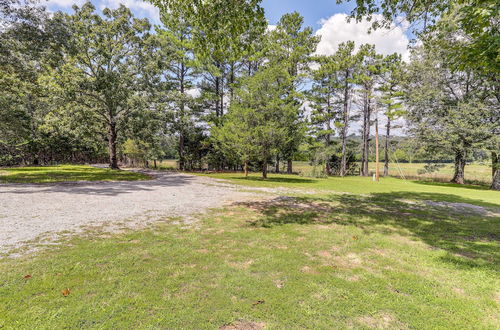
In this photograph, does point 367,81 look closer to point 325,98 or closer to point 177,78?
point 325,98

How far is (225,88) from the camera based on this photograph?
103ft

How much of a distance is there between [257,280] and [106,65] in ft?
88.4

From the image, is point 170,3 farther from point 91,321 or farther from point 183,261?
point 91,321

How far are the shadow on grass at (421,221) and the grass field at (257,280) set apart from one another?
67 millimetres

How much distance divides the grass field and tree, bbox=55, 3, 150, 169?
19.0m

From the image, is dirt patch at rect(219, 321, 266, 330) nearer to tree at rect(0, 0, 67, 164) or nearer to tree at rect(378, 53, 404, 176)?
tree at rect(0, 0, 67, 164)

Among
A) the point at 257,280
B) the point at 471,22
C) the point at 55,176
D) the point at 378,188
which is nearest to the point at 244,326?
the point at 257,280

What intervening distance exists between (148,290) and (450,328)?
3.84m

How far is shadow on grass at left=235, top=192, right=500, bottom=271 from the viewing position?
4850 mm

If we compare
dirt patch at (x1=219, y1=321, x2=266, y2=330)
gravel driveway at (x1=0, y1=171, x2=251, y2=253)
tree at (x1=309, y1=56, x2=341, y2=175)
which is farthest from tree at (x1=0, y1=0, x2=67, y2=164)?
tree at (x1=309, y1=56, x2=341, y2=175)

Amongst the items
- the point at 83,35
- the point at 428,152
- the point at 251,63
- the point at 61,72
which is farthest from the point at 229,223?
the point at 251,63

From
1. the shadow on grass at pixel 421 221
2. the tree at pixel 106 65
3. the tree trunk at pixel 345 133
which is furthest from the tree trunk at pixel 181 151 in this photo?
the tree trunk at pixel 345 133

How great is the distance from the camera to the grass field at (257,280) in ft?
8.41

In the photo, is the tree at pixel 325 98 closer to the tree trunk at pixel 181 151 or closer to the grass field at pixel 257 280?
the tree trunk at pixel 181 151
